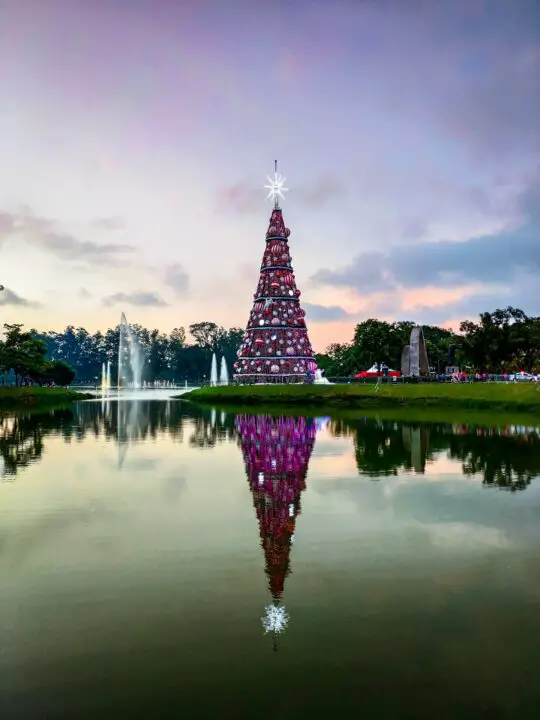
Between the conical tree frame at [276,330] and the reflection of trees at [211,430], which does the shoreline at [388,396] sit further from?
the reflection of trees at [211,430]

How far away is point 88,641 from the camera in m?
9.38

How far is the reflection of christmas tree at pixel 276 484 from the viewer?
11961 mm

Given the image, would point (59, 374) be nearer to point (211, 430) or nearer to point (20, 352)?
point (20, 352)

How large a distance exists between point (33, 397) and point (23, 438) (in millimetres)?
50232

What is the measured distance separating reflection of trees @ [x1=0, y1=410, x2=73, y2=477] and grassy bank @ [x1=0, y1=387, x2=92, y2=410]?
1045 inches

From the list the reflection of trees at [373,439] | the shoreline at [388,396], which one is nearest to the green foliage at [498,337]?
the shoreline at [388,396]

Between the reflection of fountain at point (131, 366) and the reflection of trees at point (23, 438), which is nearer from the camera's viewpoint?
the reflection of trees at point (23, 438)

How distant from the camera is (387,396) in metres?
68.2

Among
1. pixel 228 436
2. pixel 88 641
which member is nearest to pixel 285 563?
pixel 88 641

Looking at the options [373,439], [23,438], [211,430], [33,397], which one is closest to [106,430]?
[23,438]

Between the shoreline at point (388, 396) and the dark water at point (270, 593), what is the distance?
3596cm

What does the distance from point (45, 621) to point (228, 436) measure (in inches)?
1138

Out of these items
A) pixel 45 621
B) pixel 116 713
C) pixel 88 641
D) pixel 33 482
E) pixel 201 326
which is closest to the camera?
pixel 116 713

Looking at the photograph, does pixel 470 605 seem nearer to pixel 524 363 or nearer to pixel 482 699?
pixel 482 699
